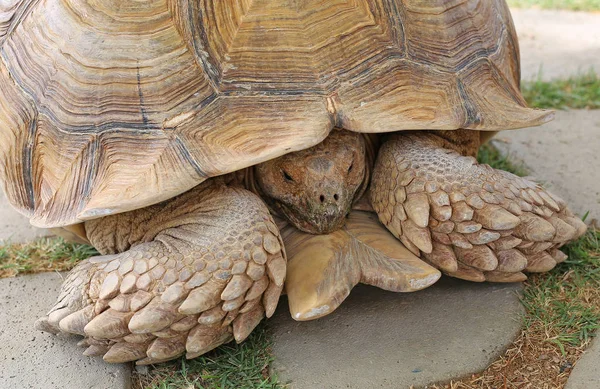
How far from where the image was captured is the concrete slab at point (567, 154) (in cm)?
285

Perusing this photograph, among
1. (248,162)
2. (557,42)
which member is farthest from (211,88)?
(557,42)

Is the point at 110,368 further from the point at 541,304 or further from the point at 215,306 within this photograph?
the point at 541,304

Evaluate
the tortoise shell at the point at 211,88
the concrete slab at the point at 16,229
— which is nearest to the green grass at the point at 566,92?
the tortoise shell at the point at 211,88

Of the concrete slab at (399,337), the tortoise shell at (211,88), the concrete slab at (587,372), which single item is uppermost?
the tortoise shell at (211,88)

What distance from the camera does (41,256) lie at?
269 centimetres

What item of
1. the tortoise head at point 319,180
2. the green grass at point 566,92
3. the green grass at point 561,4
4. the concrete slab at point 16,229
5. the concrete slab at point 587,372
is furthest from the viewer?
the green grass at point 561,4

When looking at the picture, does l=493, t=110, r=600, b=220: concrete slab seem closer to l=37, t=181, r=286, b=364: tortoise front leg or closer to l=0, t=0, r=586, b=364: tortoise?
l=0, t=0, r=586, b=364: tortoise

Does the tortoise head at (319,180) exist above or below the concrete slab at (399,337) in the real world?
above

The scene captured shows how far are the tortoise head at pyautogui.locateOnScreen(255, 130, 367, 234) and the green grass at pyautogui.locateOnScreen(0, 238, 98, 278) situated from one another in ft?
2.97

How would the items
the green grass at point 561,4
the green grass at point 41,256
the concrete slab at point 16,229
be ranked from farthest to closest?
the green grass at point 561,4
the concrete slab at point 16,229
the green grass at point 41,256

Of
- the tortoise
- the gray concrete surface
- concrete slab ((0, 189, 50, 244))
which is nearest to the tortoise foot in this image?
the tortoise

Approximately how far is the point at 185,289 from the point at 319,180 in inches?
21.3

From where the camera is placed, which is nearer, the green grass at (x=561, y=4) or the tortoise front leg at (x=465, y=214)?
the tortoise front leg at (x=465, y=214)

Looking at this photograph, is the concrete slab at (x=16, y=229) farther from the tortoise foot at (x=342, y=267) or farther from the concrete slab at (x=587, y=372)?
the concrete slab at (x=587, y=372)
